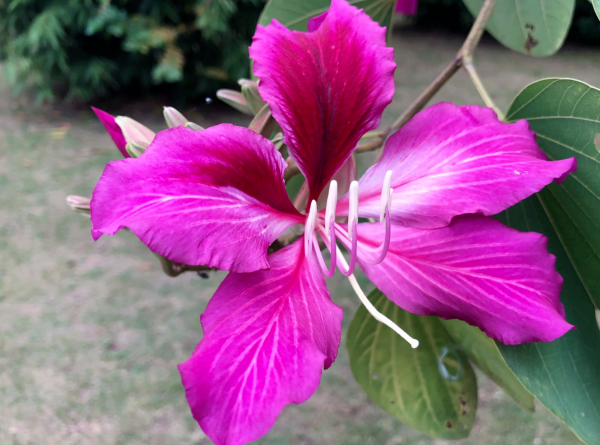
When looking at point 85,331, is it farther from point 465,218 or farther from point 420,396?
point 465,218

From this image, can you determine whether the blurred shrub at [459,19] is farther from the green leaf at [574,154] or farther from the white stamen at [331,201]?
the white stamen at [331,201]

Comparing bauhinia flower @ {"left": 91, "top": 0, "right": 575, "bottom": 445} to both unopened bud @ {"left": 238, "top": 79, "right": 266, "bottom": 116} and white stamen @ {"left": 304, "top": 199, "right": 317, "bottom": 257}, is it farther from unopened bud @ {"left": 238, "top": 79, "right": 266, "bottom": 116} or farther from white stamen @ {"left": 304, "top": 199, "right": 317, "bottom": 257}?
unopened bud @ {"left": 238, "top": 79, "right": 266, "bottom": 116}

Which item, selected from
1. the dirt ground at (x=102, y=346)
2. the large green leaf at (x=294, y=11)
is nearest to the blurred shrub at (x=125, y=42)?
the dirt ground at (x=102, y=346)

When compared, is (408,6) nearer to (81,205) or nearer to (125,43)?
(81,205)

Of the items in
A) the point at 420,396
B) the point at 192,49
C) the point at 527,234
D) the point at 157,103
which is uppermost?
the point at 527,234

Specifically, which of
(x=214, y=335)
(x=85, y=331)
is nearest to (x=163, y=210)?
(x=214, y=335)
